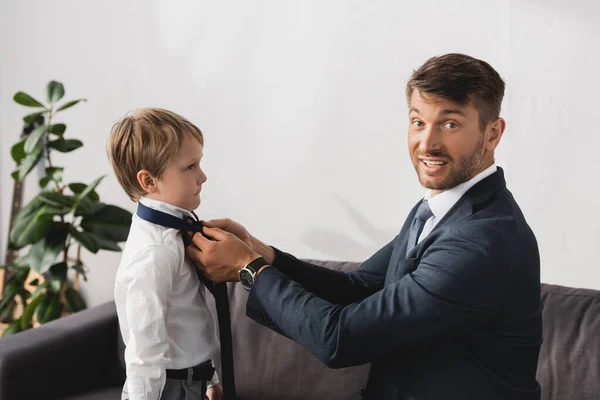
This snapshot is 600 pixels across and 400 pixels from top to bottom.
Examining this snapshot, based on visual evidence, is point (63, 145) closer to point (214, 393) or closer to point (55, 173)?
point (55, 173)

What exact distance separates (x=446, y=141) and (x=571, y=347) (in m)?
0.90

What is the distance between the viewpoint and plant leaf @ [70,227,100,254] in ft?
9.12

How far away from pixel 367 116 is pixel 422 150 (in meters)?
1.22

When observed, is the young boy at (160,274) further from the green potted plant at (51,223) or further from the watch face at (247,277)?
the green potted plant at (51,223)

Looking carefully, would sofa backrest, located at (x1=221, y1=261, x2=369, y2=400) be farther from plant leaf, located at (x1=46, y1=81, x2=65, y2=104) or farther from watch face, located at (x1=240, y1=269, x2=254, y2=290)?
plant leaf, located at (x1=46, y1=81, x2=65, y2=104)

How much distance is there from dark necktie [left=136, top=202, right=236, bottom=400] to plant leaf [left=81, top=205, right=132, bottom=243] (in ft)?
4.45

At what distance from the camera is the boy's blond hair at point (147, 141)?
4.98 feet

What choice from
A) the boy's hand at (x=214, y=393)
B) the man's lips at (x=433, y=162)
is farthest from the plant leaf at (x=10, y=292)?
the man's lips at (x=433, y=162)

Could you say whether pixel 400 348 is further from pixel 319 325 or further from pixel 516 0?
pixel 516 0

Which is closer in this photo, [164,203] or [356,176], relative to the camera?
[164,203]

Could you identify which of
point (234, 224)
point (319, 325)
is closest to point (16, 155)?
point (234, 224)

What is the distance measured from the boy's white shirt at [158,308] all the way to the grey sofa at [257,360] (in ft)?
2.49

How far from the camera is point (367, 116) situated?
2.68 meters

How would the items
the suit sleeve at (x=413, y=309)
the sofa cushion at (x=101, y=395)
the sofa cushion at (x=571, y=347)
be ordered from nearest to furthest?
the suit sleeve at (x=413, y=309)
the sofa cushion at (x=571, y=347)
the sofa cushion at (x=101, y=395)
